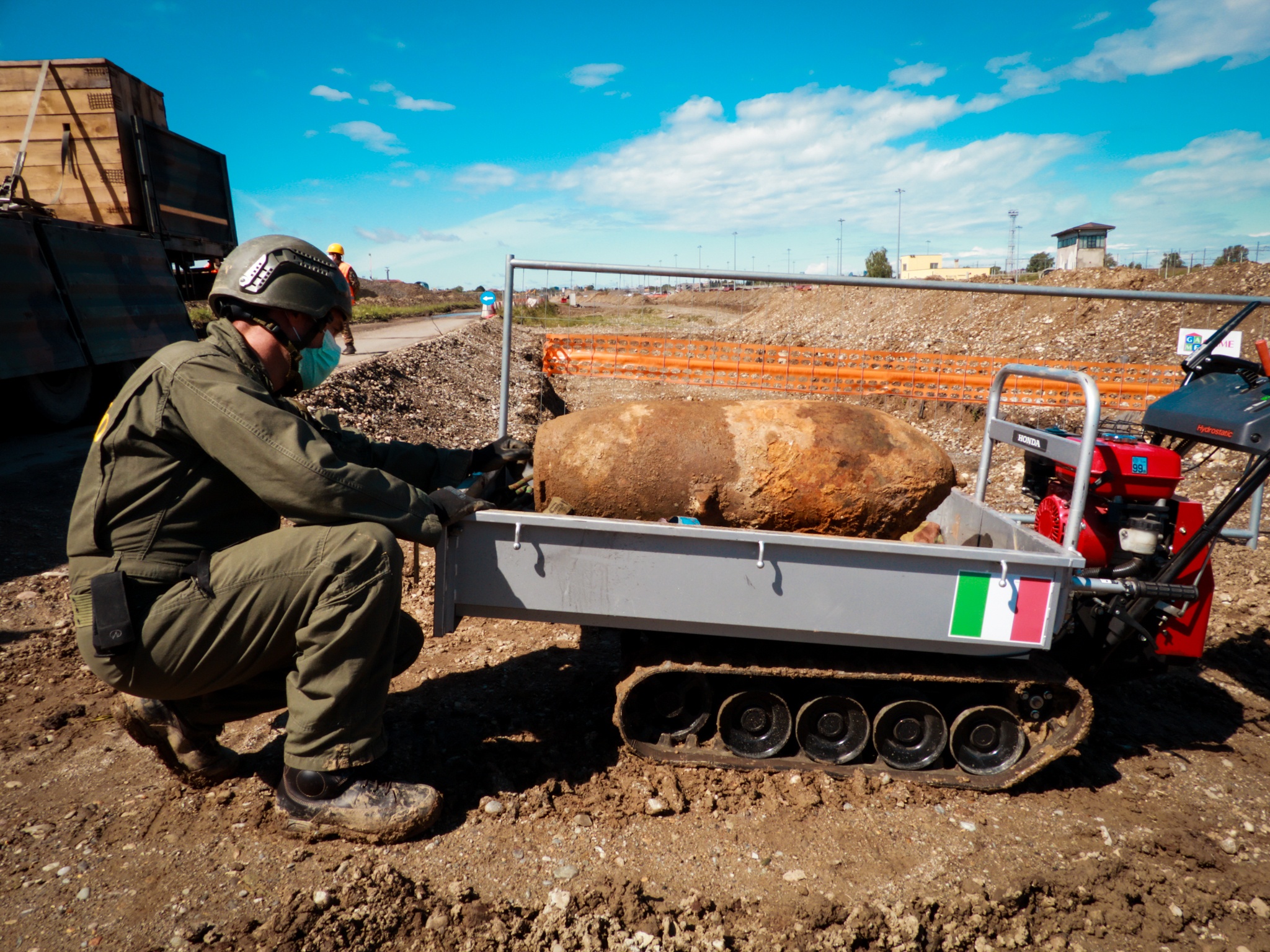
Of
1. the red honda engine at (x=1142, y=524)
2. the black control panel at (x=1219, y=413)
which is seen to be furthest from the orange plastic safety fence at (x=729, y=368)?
the red honda engine at (x=1142, y=524)

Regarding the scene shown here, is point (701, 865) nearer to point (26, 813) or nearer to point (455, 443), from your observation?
point (26, 813)

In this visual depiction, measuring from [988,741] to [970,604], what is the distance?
2.86 ft

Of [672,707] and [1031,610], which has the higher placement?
[1031,610]

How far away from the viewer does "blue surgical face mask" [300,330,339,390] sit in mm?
2967

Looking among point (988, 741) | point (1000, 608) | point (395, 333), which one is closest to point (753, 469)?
point (1000, 608)

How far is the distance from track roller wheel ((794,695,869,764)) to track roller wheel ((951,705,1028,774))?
1.39ft

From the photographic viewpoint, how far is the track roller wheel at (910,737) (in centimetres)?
333

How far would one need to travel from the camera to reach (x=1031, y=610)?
2.98m

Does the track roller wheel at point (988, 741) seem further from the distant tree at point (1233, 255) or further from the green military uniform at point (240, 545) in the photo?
the distant tree at point (1233, 255)

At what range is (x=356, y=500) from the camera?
2.57m

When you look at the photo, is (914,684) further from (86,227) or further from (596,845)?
(86,227)

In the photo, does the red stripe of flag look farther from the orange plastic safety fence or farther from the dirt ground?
the orange plastic safety fence

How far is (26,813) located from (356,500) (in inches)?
73.4

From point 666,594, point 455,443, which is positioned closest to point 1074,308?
point 455,443
